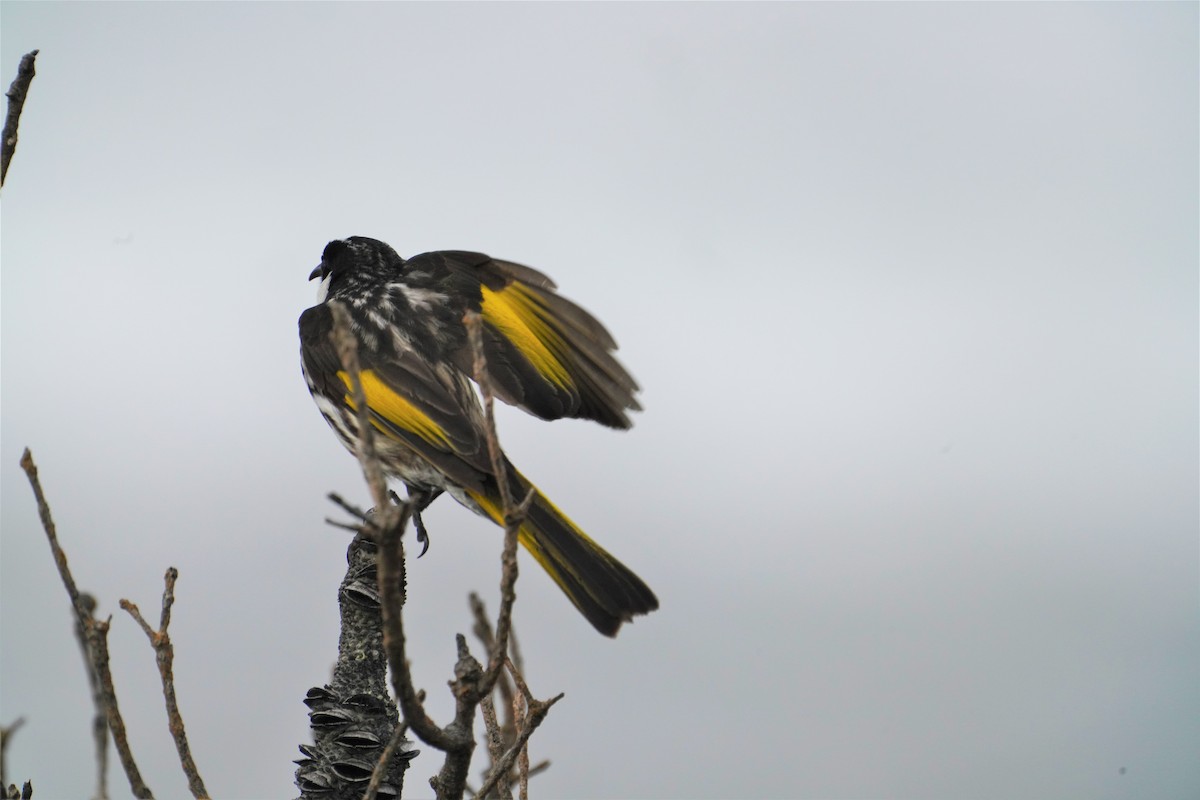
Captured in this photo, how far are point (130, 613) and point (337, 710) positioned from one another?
2.16ft

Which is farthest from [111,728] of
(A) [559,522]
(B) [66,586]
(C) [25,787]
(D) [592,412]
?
(D) [592,412]

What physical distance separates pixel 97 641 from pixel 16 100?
102 cm

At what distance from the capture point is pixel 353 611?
9.91 feet

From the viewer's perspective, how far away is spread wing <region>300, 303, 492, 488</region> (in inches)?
135

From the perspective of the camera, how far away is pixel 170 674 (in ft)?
7.50

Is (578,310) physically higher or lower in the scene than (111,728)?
higher

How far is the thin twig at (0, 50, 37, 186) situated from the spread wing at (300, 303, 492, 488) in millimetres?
1672

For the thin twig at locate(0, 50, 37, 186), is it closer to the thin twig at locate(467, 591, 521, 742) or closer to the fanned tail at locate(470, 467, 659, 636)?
the thin twig at locate(467, 591, 521, 742)

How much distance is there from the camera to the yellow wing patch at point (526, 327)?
4.09 m

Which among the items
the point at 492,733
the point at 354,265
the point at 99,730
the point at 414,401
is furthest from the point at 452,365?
the point at 99,730

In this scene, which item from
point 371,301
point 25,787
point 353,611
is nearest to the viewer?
point 25,787

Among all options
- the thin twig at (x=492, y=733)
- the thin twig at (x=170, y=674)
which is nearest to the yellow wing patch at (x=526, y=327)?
the thin twig at (x=492, y=733)

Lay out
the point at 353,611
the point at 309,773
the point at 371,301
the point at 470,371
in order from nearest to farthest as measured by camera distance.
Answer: the point at 309,773
the point at 353,611
the point at 470,371
the point at 371,301

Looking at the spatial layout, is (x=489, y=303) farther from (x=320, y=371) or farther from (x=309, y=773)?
(x=309, y=773)
